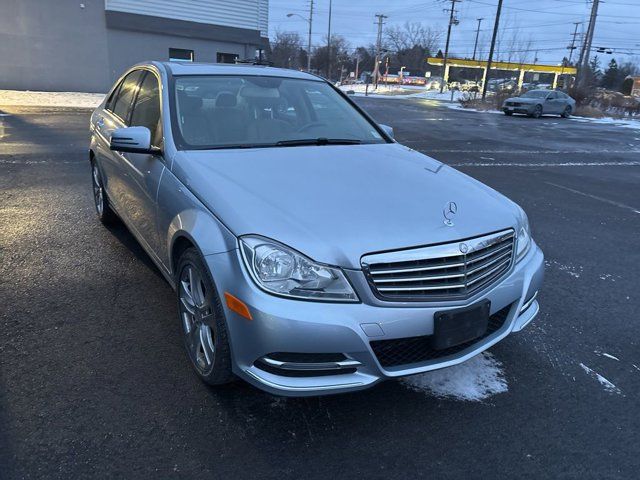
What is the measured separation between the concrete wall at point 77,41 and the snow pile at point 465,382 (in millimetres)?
24649

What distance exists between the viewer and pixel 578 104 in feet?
115

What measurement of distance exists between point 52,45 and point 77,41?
41.6 inches

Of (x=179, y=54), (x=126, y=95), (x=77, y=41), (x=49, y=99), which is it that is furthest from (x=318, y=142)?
(x=179, y=54)

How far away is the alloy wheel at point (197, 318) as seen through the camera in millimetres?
2646

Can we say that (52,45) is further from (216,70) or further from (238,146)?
(238,146)

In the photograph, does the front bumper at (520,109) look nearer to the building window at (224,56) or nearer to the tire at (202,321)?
the building window at (224,56)

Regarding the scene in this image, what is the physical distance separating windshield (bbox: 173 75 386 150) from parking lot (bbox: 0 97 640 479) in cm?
127

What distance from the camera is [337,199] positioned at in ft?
8.70

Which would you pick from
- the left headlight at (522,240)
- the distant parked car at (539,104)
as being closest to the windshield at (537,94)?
the distant parked car at (539,104)

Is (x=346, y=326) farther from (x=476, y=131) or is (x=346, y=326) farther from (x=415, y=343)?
(x=476, y=131)

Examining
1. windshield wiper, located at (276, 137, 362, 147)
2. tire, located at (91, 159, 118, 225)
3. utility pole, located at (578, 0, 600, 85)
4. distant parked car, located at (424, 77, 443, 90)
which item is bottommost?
distant parked car, located at (424, 77, 443, 90)

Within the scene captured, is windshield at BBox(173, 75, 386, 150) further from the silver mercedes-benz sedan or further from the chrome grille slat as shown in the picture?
the chrome grille slat

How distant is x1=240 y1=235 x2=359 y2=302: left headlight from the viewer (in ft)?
7.47

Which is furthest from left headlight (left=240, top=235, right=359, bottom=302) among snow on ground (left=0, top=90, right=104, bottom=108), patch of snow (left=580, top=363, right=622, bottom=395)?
snow on ground (left=0, top=90, right=104, bottom=108)
